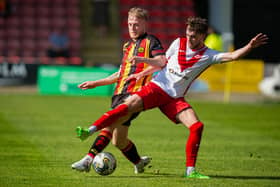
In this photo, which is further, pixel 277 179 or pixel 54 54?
pixel 54 54

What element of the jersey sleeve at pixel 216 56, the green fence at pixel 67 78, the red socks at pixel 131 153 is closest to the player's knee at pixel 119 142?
the red socks at pixel 131 153

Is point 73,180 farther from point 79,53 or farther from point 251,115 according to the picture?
point 79,53

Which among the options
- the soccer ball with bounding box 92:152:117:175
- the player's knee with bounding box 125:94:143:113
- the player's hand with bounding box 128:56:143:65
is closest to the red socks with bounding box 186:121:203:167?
the player's knee with bounding box 125:94:143:113

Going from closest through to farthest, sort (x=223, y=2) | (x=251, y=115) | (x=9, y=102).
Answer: (x=251, y=115)
(x=9, y=102)
(x=223, y=2)

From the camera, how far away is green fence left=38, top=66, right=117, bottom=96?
21125mm

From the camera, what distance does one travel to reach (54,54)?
82.7 feet

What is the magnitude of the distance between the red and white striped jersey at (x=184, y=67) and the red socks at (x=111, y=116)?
64cm

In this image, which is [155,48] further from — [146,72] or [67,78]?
[67,78]

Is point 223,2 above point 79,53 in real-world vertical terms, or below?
above

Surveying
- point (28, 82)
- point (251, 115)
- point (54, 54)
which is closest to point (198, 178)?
point (251, 115)

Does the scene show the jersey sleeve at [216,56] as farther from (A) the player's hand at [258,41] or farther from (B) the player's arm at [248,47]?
(A) the player's hand at [258,41]

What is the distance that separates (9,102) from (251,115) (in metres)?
6.40

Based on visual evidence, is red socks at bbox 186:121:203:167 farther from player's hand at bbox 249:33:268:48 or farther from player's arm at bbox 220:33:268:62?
player's hand at bbox 249:33:268:48

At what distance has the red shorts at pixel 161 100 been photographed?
774 centimetres
